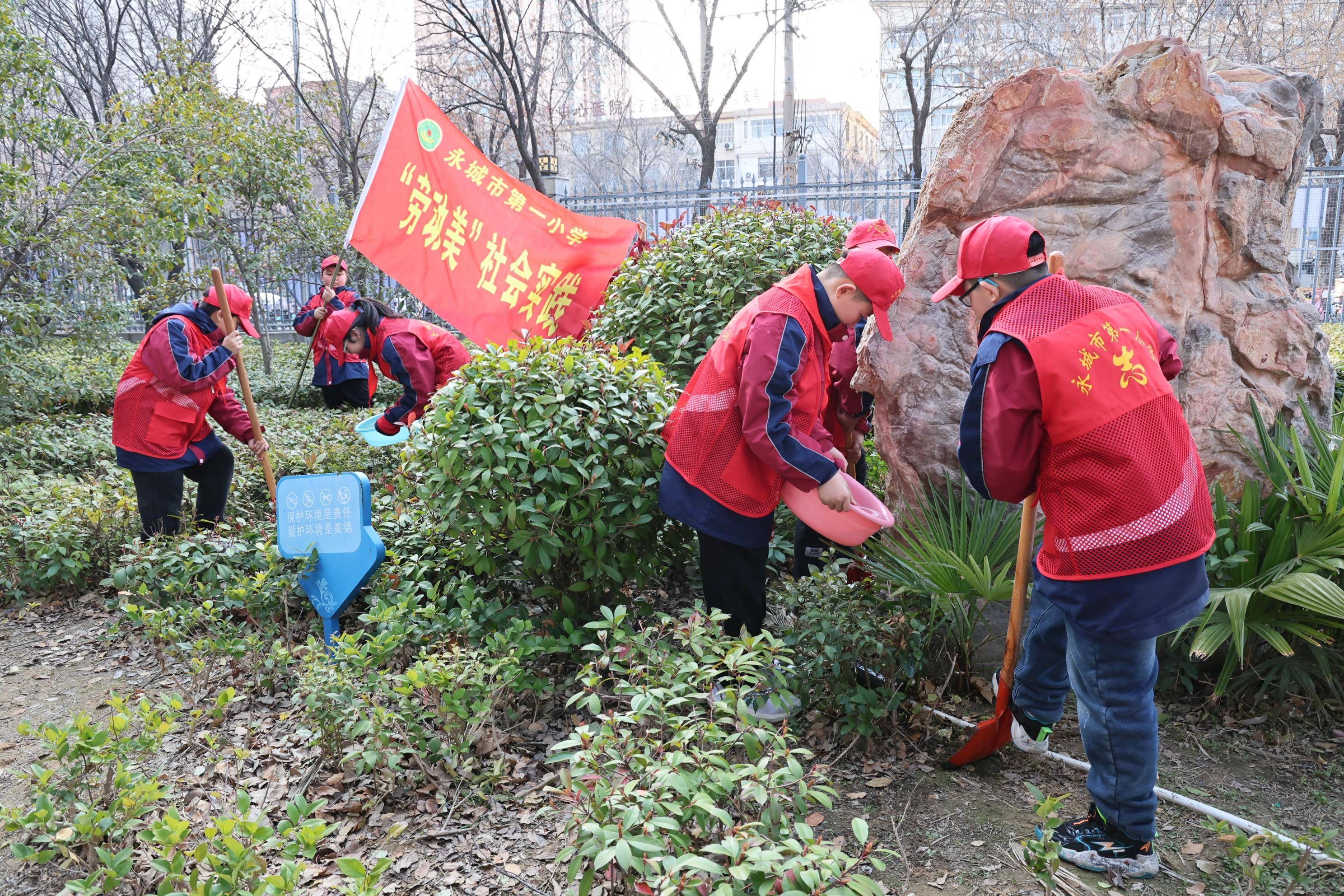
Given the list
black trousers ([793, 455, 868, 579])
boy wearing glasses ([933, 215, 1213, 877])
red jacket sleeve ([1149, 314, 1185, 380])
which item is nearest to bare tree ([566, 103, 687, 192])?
black trousers ([793, 455, 868, 579])

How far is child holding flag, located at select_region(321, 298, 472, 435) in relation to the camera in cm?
582

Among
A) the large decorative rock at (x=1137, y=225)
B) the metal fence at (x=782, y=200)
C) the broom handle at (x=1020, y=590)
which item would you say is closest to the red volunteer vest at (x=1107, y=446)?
the broom handle at (x=1020, y=590)

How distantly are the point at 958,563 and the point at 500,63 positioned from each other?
10143 mm

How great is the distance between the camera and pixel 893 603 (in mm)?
3439

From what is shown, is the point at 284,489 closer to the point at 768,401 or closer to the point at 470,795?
the point at 470,795

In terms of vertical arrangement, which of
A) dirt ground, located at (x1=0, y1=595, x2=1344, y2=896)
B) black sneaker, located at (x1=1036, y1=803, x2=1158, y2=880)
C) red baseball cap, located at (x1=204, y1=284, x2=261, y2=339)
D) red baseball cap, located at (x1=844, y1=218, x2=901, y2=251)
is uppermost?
red baseball cap, located at (x1=844, y1=218, x2=901, y2=251)

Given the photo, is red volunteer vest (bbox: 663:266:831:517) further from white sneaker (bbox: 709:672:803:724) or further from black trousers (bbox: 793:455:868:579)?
black trousers (bbox: 793:455:868:579)

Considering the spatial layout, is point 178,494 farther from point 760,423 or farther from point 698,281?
point 760,423

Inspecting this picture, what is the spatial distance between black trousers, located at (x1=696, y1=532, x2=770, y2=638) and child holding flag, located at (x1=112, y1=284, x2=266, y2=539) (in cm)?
305

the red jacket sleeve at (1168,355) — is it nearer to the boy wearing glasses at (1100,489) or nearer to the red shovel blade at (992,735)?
the boy wearing glasses at (1100,489)

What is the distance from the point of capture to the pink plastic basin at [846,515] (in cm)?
312

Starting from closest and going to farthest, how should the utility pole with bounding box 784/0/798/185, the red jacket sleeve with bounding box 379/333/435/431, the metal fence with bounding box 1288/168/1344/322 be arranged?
the red jacket sleeve with bounding box 379/333/435/431 < the metal fence with bounding box 1288/168/1344/322 < the utility pole with bounding box 784/0/798/185

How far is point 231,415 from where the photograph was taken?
213 inches

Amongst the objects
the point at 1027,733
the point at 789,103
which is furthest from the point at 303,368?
the point at 789,103
